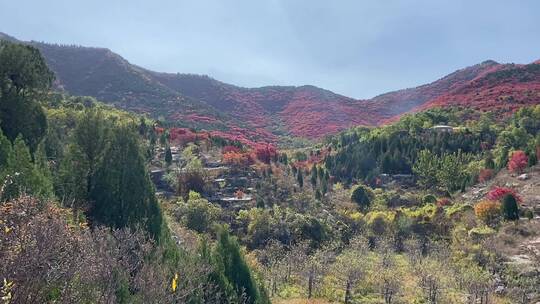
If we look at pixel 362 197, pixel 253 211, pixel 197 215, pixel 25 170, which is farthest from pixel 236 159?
pixel 25 170

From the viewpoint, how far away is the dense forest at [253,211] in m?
8.61

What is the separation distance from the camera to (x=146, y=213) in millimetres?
16109

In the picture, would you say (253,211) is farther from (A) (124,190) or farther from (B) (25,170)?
(B) (25,170)

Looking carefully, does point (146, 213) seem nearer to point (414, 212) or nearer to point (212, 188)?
point (212, 188)

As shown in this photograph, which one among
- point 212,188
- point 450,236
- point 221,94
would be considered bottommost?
point 450,236

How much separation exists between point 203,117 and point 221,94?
31.3 m

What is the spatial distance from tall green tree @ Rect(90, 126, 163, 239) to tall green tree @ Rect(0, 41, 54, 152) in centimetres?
593

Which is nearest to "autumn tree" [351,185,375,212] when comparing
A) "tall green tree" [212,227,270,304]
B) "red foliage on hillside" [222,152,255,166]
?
"red foliage on hillside" [222,152,255,166]

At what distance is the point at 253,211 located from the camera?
28516mm

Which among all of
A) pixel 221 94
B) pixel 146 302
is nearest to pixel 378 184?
pixel 146 302

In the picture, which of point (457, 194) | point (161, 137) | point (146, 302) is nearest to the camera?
point (146, 302)

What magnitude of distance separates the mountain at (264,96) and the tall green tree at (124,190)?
41747mm

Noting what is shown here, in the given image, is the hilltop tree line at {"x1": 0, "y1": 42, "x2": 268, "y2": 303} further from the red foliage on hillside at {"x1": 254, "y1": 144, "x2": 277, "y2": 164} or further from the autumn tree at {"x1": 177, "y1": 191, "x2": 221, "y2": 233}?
the red foliage on hillside at {"x1": 254, "y1": 144, "x2": 277, "y2": 164}

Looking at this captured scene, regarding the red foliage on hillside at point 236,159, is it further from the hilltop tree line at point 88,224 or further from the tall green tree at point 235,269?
the tall green tree at point 235,269
